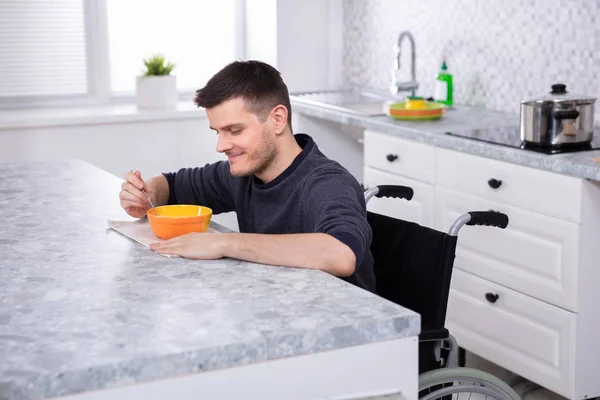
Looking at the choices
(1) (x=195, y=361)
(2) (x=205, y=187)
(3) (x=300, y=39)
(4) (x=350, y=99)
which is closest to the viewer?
(1) (x=195, y=361)

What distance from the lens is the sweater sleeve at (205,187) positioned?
8.00 feet

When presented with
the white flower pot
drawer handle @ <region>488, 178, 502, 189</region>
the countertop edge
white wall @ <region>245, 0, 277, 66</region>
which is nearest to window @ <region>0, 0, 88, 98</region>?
the white flower pot

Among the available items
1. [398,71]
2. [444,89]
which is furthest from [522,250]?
[398,71]

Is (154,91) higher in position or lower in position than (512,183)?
higher

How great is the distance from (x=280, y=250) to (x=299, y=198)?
34cm

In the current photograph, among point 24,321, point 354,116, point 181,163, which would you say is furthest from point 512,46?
point 24,321

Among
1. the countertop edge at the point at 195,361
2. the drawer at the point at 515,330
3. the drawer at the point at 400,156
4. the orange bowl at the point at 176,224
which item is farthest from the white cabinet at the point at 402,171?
the countertop edge at the point at 195,361

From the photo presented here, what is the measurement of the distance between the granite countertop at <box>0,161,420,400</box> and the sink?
2.39 meters

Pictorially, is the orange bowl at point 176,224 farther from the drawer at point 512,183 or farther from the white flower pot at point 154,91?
the white flower pot at point 154,91

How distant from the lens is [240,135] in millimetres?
2133

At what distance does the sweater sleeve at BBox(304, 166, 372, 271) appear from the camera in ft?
6.09

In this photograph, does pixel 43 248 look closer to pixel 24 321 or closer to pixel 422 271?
pixel 24 321

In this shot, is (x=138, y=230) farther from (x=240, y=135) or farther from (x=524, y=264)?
(x=524, y=264)

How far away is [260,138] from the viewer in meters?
2.16
